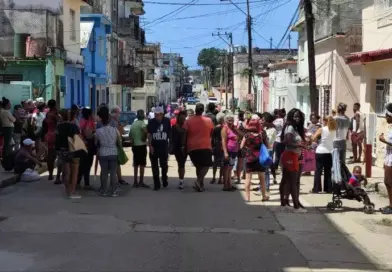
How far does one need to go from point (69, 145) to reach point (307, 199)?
4.81 meters

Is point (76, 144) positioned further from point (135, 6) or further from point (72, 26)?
point (135, 6)

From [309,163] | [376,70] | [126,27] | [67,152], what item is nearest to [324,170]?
[309,163]

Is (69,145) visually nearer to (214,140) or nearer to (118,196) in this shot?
(118,196)

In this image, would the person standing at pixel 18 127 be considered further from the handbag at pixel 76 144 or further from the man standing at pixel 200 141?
the man standing at pixel 200 141

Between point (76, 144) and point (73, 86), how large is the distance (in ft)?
70.7

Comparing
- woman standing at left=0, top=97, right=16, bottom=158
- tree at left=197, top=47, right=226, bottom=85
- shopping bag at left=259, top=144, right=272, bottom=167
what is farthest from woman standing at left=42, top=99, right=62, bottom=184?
tree at left=197, top=47, right=226, bottom=85

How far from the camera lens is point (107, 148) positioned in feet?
36.3

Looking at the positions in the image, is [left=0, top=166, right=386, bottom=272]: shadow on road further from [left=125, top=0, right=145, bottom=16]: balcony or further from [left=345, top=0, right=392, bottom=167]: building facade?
[left=125, top=0, right=145, bottom=16]: balcony

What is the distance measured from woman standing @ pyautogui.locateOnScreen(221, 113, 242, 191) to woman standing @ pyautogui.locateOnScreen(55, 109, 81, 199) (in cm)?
314

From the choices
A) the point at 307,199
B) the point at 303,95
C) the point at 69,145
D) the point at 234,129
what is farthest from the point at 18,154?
the point at 303,95

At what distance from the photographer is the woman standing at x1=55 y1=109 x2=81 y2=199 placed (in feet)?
35.6

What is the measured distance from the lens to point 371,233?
8586mm

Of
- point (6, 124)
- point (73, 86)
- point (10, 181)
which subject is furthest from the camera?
point (73, 86)

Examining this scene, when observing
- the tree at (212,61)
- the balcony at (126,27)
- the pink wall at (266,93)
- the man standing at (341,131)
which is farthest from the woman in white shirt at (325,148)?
the tree at (212,61)
